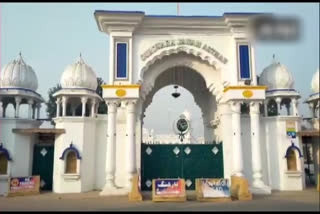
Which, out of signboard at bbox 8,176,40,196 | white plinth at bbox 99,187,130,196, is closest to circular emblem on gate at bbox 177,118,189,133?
white plinth at bbox 99,187,130,196

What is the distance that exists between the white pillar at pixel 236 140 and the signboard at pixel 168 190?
2.88 metres

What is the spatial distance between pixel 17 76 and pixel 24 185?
17.0 feet

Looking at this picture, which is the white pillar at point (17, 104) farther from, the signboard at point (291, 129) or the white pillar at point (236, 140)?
the signboard at point (291, 129)

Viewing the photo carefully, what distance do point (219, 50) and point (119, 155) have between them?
6045 millimetres

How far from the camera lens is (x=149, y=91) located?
Answer: 1418 centimetres

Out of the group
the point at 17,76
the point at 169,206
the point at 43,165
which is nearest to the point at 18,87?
the point at 17,76

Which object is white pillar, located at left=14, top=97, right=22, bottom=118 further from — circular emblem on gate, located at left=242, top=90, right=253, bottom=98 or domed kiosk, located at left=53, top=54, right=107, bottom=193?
circular emblem on gate, located at left=242, top=90, right=253, bottom=98

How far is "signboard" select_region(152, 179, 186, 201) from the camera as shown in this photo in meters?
10.8

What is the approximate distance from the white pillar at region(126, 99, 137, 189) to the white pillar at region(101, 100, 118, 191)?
1.88 ft

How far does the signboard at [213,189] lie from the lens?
1086 cm

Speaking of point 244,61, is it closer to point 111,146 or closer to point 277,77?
point 277,77

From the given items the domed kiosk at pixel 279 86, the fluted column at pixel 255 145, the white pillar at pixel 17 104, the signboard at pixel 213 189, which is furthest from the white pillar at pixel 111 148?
the domed kiosk at pixel 279 86

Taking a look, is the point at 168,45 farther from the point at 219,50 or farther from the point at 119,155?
the point at 119,155

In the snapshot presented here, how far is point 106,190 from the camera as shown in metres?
12.4
